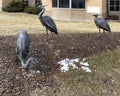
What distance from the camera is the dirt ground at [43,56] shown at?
26.9 ft

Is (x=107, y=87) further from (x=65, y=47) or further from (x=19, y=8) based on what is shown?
(x=19, y=8)

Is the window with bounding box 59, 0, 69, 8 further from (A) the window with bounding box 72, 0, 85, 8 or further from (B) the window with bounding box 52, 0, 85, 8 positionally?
(A) the window with bounding box 72, 0, 85, 8

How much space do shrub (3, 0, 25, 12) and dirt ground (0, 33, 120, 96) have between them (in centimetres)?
2542

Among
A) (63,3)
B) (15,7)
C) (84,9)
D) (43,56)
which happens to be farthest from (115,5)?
(43,56)

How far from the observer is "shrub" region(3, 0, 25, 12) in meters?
36.9

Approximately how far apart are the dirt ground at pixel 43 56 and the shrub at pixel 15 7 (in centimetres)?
2542

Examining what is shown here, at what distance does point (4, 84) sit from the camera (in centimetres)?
825

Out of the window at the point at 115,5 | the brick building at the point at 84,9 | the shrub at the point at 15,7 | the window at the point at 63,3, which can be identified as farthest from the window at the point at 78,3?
the shrub at the point at 15,7

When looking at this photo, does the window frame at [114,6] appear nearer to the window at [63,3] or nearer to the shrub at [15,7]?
the window at [63,3]

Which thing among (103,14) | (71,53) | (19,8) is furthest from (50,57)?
(19,8)

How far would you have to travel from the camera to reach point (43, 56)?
31.2ft

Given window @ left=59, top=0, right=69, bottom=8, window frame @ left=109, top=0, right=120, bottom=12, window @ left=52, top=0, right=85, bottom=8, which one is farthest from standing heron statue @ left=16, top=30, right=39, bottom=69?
window frame @ left=109, top=0, right=120, bottom=12

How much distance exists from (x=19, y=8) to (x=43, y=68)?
29015 millimetres

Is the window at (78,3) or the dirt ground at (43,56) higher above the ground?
the window at (78,3)
